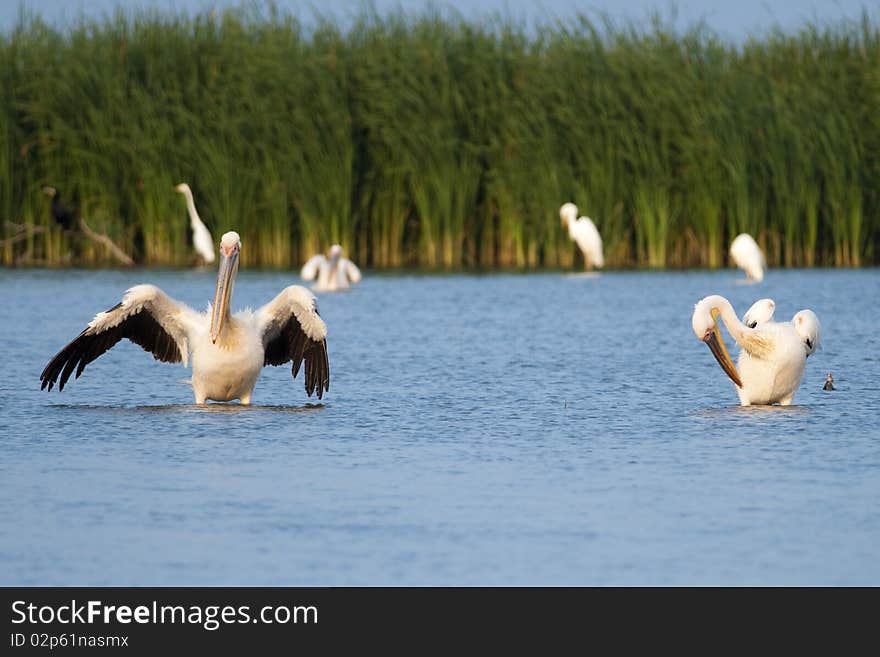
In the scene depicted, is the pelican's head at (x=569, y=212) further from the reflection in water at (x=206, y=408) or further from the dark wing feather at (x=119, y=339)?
the dark wing feather at (x=119, y=339)

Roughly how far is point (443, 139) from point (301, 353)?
487 inches

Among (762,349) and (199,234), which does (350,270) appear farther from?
(762,349)

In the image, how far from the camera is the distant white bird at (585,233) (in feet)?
63.1

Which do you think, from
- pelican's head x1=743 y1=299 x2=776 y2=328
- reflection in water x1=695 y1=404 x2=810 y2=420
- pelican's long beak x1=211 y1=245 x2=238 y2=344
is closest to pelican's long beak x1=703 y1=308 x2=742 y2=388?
reflection in water x1=695 y1=404 x2=810 y2=420

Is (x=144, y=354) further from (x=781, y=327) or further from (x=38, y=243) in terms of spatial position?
(x=38, y=243)

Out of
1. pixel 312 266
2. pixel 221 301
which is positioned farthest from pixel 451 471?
pixel 312 266

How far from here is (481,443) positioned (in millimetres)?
7324

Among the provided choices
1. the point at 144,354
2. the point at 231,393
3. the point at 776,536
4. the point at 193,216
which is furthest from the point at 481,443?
the point at 193,216

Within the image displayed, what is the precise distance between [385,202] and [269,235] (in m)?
1.46

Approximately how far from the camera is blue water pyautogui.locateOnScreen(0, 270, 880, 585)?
16.6 ft

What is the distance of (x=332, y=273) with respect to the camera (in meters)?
17.8

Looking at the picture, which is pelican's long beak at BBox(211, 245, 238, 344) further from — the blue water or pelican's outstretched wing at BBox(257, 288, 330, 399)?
the blue water

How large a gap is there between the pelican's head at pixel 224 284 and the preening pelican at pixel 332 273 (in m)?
8.96

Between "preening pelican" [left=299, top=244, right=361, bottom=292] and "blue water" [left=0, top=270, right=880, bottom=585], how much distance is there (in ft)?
18.1
